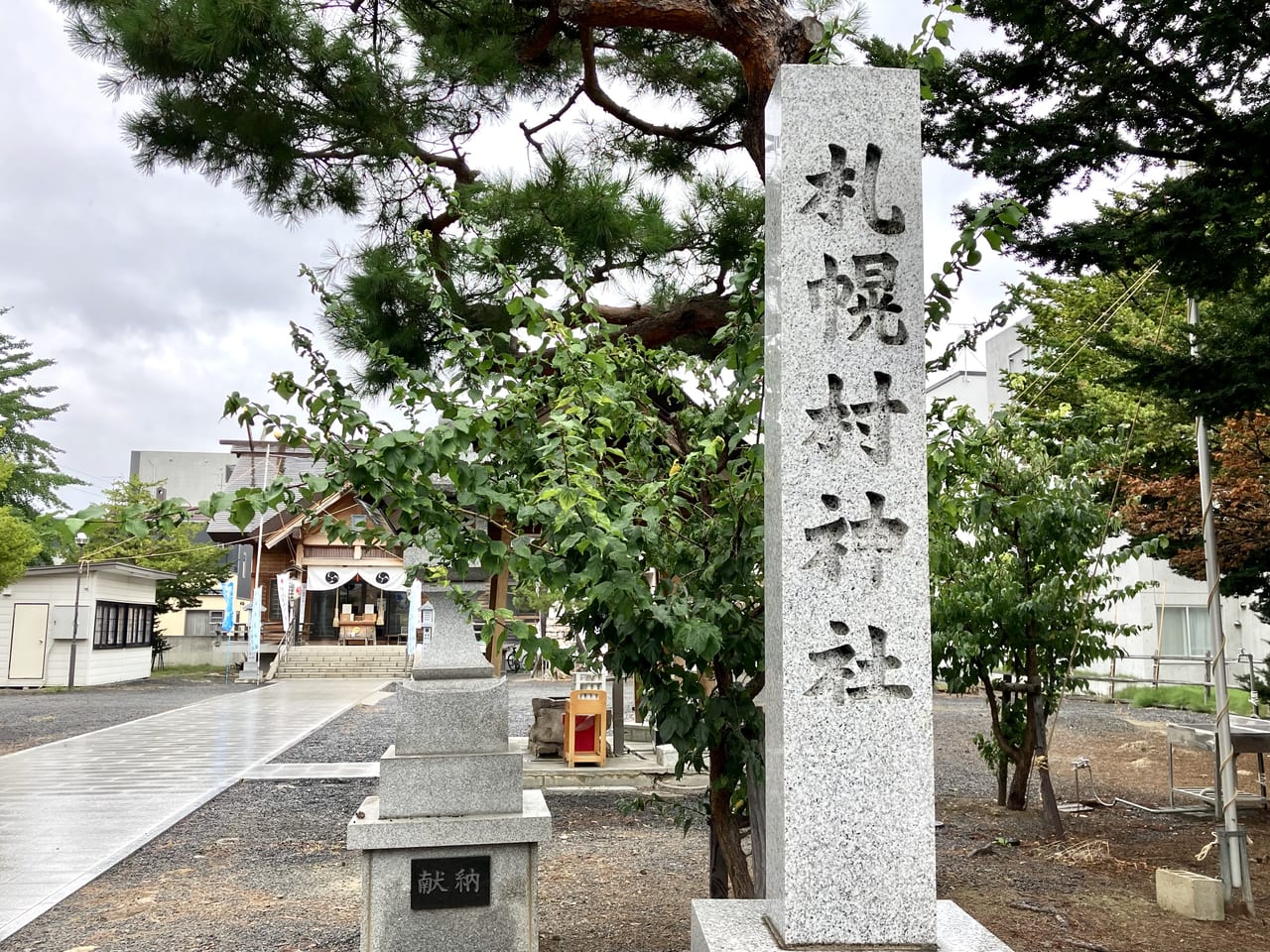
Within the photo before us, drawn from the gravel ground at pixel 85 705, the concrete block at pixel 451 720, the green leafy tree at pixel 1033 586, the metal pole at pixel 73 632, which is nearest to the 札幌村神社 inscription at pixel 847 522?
the concrete block at pixel 451 720

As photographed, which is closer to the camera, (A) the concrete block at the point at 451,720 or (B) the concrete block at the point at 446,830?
(B) the concrete block at the point at 446,830

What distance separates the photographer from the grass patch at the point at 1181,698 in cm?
1700

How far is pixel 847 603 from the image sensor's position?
2.86 metres

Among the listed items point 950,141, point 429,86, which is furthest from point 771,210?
point 429,86

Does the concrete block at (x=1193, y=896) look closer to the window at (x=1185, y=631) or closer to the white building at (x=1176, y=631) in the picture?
the white building at (x=1176, y=631)

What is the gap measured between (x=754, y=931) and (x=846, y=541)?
120 cm

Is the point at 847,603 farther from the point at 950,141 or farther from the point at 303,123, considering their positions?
the point at 303,123

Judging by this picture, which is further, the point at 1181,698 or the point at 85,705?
the point at 85,705

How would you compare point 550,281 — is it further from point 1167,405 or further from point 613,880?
point 1167,405

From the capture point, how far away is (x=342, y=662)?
100ft

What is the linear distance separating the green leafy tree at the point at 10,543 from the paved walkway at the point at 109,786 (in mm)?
3744

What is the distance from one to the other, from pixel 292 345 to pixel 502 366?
2.98 ft

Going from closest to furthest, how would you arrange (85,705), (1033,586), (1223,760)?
(1223,760) → (1033,586) → (85,705)

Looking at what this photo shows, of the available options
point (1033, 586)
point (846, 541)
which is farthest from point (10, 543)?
point (846, 541)
